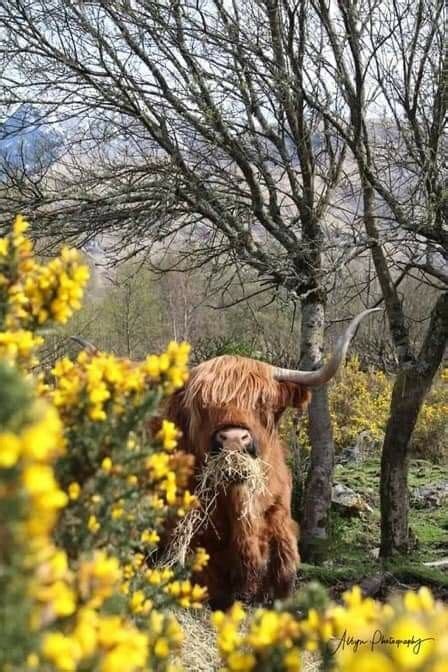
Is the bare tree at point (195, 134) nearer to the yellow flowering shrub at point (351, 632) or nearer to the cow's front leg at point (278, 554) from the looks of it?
the cow's front leg at point (278, 554)

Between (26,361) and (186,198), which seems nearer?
(26,361)

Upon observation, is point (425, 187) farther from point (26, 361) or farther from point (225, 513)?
point (26, 361)

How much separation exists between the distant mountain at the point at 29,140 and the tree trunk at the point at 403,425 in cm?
475

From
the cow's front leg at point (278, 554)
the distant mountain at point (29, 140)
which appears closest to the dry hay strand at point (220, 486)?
the cow's front leg at point (278, 554)

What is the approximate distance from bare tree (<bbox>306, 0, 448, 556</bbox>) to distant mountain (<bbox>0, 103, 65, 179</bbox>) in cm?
313

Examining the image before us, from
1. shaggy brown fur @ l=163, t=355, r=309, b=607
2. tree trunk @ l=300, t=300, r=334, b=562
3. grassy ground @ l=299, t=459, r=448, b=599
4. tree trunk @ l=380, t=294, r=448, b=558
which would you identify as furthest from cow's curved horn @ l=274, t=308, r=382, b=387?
tree trunk @ l=300, t=300, r=334, b=562

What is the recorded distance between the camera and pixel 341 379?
15.4 metres

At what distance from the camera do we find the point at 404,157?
23.0 feet

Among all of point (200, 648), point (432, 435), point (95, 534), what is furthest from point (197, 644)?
point (432, 435)

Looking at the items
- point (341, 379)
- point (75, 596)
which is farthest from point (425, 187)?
point (341, 379)

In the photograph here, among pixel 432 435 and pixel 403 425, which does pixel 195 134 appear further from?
pixel 432 435

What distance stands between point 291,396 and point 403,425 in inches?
87.6

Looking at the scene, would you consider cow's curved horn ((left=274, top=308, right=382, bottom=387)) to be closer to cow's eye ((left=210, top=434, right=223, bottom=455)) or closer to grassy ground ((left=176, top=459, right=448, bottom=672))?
cow's eye ((left=210, top=434, right=223, bottom=455))

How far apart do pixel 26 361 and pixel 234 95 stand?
673cm
